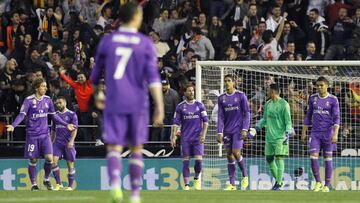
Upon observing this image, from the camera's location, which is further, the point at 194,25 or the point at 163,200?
the point at 194,25

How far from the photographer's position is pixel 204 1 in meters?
27.3

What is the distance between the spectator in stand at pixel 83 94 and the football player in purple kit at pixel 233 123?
3659 millimetres

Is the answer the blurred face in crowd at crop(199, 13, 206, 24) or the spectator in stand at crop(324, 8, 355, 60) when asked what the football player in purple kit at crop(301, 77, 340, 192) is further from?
the blurred face in crowd at crop(199, 13, 206, 24)

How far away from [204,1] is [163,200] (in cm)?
1182

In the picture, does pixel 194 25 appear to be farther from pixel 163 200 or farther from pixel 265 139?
pixel 163 200

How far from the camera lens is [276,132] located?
22312mm

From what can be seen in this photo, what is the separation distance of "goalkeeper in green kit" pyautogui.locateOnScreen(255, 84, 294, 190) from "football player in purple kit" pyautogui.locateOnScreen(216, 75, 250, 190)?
21.7 inches

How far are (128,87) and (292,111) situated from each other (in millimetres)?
12826

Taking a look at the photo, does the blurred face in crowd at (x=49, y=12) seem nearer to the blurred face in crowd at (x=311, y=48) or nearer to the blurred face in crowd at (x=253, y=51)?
the blurred face in crowd at (x=253, y=51)

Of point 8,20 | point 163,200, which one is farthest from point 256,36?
point 163,200

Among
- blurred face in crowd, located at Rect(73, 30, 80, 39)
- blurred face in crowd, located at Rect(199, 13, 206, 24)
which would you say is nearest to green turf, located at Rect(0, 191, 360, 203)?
blurred face in crowd, located at Rect(199, 13, 206, 24)

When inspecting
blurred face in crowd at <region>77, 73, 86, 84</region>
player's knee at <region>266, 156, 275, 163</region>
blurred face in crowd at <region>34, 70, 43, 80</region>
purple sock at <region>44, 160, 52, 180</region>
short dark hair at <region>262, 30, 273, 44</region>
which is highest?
short dark hair at <region>262, 30, 273, 44</region>

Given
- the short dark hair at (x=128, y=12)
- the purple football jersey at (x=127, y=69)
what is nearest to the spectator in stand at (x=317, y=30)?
the purple football jersey at (x=127, y=69)

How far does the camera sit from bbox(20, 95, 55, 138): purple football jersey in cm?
2225
